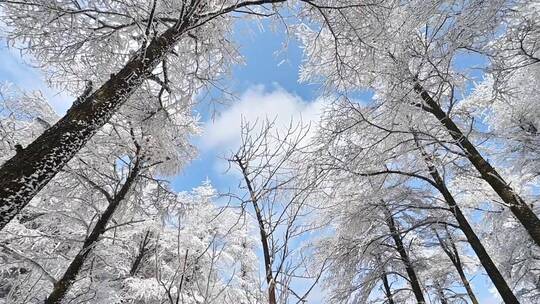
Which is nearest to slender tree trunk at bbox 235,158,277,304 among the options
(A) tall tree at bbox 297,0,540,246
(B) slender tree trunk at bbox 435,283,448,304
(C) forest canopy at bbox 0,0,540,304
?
(C) forest canopy at bbox 0,0,540,304

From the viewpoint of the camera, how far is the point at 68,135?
2393 mm

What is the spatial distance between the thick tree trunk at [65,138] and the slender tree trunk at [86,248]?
104 inches

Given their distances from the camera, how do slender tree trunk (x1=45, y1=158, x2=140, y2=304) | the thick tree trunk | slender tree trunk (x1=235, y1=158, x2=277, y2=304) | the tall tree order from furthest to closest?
slender tree trunk (x1=45, y1=158, x2=140, y2=304), the tall tree, the thick tree trunk, slender tree trunk (x1=235, y1=158, x2=277, y2=304)

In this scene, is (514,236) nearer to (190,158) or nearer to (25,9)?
(190,158)

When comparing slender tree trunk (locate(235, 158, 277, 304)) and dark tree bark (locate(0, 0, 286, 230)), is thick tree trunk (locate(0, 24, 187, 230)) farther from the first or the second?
slender tree trunk (locate(235, 158, 277, 304))

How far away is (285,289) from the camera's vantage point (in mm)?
1919

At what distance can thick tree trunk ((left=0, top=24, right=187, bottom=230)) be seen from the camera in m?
2.08

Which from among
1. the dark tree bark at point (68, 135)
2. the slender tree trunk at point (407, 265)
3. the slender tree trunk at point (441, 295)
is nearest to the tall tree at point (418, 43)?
the dark tree bark at point (68, 135)

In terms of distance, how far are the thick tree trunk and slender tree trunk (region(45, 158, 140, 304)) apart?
265cm

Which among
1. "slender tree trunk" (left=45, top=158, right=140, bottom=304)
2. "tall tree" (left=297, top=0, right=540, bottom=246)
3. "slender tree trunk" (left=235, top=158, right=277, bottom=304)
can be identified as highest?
"tall tree" (left=297, top=0, right=540, bottom=246)

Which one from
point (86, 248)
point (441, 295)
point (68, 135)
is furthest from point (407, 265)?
point (68, 135)

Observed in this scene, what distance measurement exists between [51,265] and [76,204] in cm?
160

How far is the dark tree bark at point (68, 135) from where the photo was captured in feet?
6.84

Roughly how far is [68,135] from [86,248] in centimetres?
278
